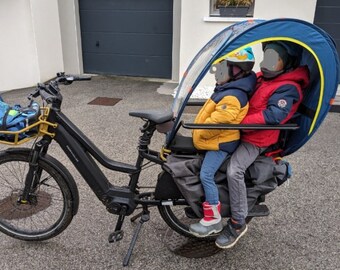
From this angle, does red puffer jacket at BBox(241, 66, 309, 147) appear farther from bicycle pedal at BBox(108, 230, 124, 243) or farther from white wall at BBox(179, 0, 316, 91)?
white wall at BBox(179, 0, 316, 91)

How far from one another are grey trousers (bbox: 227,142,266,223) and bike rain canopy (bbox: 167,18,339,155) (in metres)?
0.37

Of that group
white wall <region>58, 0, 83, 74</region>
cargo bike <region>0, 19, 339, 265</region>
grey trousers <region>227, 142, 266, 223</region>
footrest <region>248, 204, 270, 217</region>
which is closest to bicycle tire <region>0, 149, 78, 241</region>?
cargo bike <region>0, 19, 339, 265</region>

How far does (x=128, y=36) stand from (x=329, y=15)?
387 cm

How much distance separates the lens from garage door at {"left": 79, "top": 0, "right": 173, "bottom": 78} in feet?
24.2

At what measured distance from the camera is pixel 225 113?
221cm

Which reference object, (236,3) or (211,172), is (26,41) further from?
(211,172)

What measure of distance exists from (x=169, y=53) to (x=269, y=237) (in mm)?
Result: 5330

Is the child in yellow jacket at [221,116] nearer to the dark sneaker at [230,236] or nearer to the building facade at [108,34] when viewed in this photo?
the dark sneaker at [230,236]

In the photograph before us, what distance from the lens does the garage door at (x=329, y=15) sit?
21.0ft

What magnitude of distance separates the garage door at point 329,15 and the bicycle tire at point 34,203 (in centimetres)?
556

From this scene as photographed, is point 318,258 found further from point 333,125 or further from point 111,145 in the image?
point 333,125

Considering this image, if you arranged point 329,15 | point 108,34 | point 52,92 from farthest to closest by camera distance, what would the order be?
1. point 108,34
2. point 329,15
3. point 52,92

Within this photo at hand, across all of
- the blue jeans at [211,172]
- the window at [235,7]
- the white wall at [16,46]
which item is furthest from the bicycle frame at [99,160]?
the white wall at [16,46]

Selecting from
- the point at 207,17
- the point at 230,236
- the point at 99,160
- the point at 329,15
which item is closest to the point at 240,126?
the point at 230,236
